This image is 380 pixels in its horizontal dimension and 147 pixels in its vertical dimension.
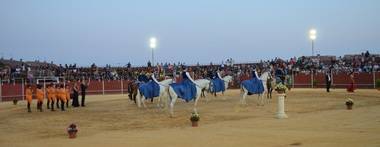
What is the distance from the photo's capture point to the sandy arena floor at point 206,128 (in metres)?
15.2

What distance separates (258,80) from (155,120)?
31.4ft

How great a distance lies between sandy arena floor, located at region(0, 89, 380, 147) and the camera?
1519 cm

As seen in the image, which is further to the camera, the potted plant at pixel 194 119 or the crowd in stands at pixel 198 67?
the crowd in stands at pixel 198 67

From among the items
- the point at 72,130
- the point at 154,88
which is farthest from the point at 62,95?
the point at 72,130

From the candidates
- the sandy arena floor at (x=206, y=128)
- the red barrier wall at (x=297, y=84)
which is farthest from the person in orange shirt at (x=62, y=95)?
the red barrier wall at (x=297, y=84)

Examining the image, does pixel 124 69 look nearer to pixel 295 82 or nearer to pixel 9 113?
pixel 295 82

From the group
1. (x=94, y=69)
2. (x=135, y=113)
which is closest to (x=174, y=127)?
(x=135, y=113)

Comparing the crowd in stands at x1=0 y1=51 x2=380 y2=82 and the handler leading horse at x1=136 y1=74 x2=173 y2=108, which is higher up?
the crowd in stands at x1=0 y1=51 x2=380 y2=82

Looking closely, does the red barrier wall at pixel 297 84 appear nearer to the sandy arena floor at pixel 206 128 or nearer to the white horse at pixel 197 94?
the sandy arena floor at pixel 206 128

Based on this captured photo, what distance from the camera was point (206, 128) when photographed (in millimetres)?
18875

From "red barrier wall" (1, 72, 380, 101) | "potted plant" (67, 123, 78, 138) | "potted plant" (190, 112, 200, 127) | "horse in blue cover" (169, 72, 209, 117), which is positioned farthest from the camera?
"red barrier wall" (1, 72, 380, 101)

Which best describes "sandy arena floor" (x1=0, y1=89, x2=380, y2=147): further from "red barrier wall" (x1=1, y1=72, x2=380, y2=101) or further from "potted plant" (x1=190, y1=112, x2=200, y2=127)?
"red barrier wall" (x1=1, y1=72, x2=380, y2=101)

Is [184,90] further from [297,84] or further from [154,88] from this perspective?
[297,84]


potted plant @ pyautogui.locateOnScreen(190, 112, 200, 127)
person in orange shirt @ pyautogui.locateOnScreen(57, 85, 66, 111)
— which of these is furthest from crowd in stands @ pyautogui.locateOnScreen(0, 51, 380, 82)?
potted plant @ pyautogui.locateOnScreen(190, 112, 200, 127)
